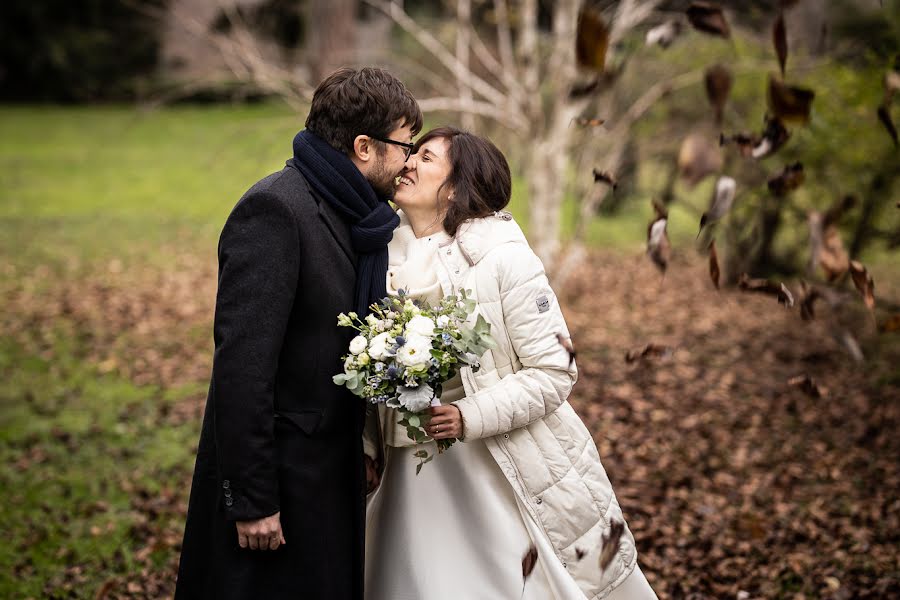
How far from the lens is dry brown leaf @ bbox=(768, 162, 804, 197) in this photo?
86.2 inches

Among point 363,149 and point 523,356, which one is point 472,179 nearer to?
point 363,149

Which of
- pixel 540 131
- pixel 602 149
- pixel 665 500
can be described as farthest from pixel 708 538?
pixel 602 149

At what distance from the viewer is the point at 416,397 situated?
2.41 metres

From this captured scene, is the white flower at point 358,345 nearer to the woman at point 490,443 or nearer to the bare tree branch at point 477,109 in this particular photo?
the woman at point 490,443

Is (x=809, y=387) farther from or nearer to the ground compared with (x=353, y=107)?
nearer to the ground

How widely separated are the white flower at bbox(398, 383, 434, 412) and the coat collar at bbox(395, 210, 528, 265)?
19.8 inches

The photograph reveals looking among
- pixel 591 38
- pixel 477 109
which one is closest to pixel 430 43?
pixel 477 109

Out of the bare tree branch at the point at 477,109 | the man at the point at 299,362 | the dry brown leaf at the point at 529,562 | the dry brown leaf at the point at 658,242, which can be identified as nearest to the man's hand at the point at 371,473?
the man at the point at 299,362

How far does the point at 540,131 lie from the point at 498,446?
584 centimetres

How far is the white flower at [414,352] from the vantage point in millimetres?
2348

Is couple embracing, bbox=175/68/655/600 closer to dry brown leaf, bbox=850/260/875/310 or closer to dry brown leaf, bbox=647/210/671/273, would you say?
dry brown leaf, bbox=647/210/671/273

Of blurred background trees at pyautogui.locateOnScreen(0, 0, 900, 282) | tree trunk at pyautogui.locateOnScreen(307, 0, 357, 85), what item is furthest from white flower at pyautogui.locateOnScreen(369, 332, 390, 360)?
tree trunk at pyautogui.locateOnScreen(307, 0, 357, 85)

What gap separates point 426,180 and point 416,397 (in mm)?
823

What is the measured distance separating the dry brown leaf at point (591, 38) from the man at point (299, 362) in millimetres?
1171
